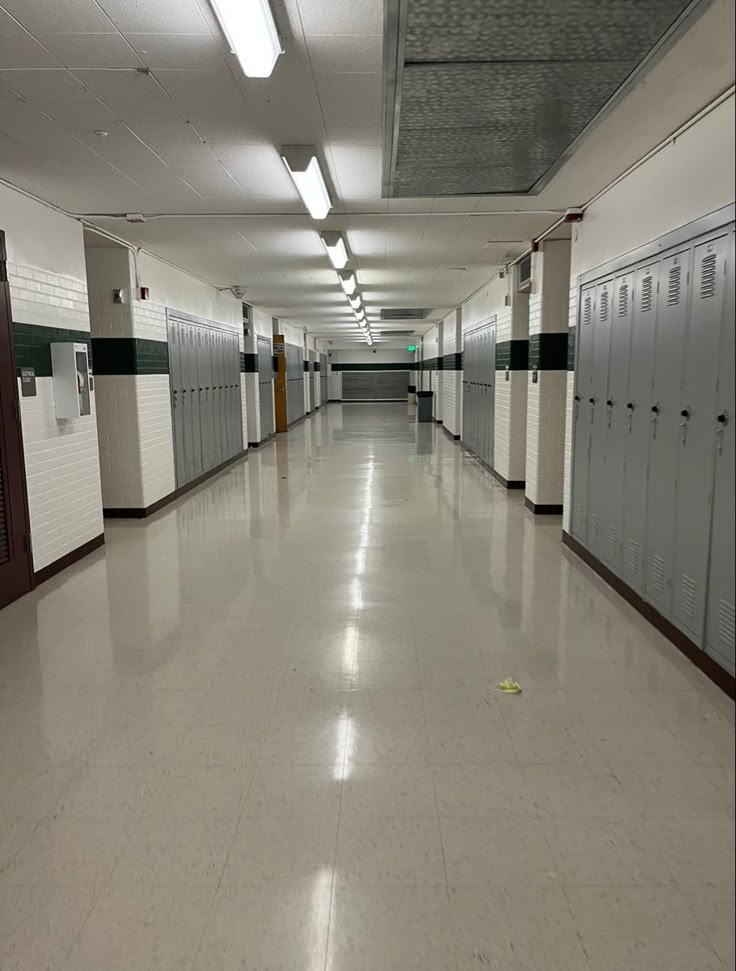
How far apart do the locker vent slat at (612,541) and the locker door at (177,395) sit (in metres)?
5.54

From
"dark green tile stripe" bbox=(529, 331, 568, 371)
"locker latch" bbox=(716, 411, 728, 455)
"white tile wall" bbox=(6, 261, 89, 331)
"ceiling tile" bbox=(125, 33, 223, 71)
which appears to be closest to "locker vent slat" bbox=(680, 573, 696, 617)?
"locker latch" bbox=(716, 411, 728, 455)

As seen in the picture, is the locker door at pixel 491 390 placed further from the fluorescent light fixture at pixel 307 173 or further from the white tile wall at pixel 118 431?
the fluorescent light fixture at pixel 307 173

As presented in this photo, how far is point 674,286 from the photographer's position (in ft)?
11.6

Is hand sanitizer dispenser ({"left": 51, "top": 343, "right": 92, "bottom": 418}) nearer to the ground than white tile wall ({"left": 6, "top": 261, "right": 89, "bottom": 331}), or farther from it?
nearer to the ground

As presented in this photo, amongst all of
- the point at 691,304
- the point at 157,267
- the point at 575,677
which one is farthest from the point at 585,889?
the point at 157,267

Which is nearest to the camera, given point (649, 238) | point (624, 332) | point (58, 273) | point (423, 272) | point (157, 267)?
point (649, 238)

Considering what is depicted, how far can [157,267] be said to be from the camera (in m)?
8.02

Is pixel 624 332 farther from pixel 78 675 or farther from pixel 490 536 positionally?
pixel 78 675

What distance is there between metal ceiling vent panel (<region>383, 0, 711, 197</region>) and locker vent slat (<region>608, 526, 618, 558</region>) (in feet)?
7.79

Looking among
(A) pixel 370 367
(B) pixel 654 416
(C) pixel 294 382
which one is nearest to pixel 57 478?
(B) pixel 654 416

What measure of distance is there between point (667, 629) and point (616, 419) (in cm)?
148

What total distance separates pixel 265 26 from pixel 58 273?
3607 millimetres

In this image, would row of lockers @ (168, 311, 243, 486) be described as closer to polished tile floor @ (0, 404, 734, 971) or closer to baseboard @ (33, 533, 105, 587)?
baseboard @ (33, 533, 105, 587)

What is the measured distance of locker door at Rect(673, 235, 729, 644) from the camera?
3098 millimetres
